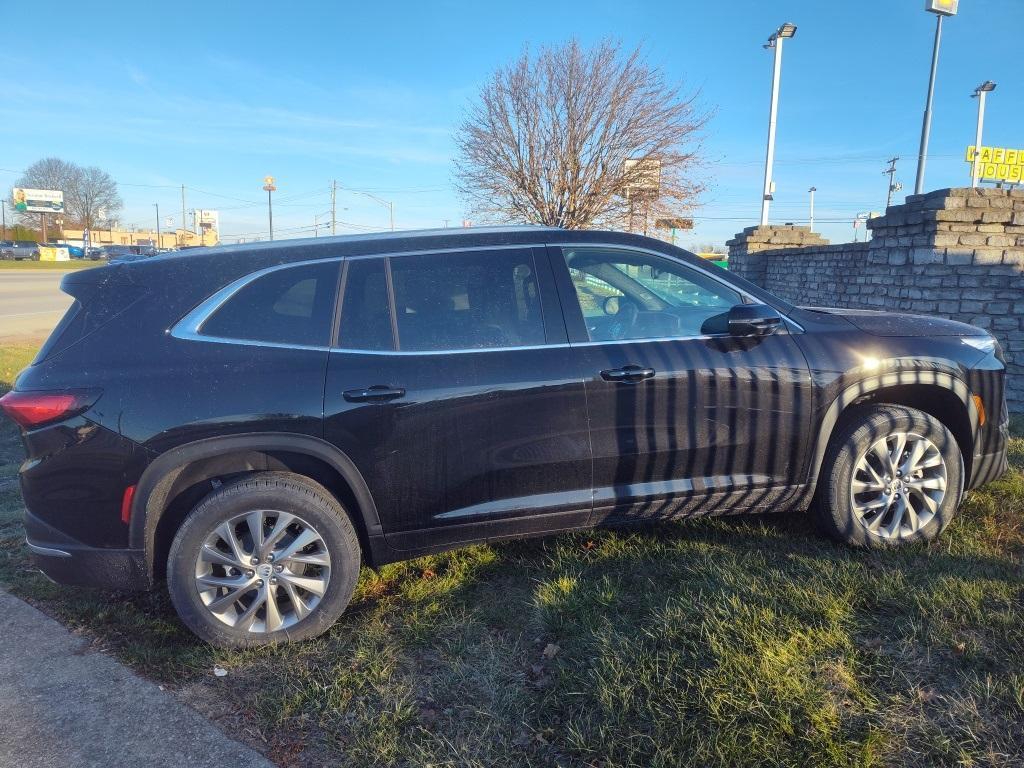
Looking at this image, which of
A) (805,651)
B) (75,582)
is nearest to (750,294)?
(805,651)

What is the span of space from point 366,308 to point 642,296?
5.24 feet

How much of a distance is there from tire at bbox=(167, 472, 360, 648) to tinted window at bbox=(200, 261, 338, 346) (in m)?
0.64

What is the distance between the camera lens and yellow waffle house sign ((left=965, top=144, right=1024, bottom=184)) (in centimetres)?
2464

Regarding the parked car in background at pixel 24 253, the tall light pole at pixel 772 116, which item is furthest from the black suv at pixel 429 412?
the parked car in background at pixel 24 253

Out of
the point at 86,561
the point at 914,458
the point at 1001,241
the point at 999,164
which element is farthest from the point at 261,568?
the point at 999,164

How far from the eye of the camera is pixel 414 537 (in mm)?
3119

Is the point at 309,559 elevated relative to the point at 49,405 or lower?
lower

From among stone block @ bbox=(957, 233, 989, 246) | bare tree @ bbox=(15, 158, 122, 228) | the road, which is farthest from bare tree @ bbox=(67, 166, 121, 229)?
stone block @ bbox=(957, 233, 989, 246)

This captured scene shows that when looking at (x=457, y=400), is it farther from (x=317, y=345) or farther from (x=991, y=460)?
(x=991, y=460)

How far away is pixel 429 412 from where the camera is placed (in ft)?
9.88

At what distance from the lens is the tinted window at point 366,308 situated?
122 inches

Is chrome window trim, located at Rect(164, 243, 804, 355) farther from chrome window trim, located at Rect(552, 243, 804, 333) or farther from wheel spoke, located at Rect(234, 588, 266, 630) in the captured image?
wheel spoke, located at Rect(234, 588, 266, 630)

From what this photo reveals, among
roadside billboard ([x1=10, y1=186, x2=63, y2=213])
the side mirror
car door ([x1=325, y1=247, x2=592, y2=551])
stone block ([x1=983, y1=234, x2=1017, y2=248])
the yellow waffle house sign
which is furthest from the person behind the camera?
roadside billboard ([x1=10, y1=186, x2=63, y2=213])

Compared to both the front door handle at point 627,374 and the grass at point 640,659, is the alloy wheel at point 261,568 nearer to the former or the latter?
the grass at point 640,659
